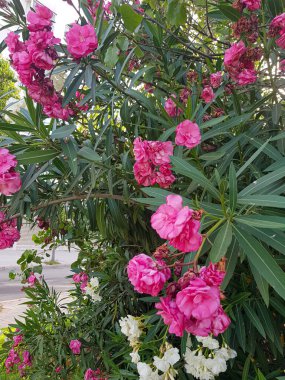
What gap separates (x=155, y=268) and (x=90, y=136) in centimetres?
109

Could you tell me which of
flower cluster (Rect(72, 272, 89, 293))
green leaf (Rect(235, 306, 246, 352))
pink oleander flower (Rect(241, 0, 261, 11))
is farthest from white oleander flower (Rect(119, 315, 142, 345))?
flower cluster (Rect(72, 272, 89, 293))

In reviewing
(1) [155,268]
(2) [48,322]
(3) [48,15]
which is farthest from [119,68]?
(2) [48,322]

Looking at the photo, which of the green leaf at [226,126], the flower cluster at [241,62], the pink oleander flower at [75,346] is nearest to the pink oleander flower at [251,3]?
the flower cluster at [241,62]

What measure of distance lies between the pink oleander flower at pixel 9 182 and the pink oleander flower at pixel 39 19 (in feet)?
1.43

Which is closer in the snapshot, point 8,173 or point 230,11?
point 8,173

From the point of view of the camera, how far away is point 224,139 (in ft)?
5.11

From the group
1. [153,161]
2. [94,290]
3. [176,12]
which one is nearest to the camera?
[153,161]

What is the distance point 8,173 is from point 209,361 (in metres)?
0.78

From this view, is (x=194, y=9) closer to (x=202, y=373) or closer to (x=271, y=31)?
(x=271, y=31)

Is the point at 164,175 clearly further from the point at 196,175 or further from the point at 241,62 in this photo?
the point at 241,62

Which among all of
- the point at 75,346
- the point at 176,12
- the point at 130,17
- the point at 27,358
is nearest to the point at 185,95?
the point at 176,12

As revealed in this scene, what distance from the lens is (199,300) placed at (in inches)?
28.8

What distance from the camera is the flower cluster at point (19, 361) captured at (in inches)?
97.7

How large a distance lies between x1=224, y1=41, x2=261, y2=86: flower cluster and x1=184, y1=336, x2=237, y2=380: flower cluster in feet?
2.54
